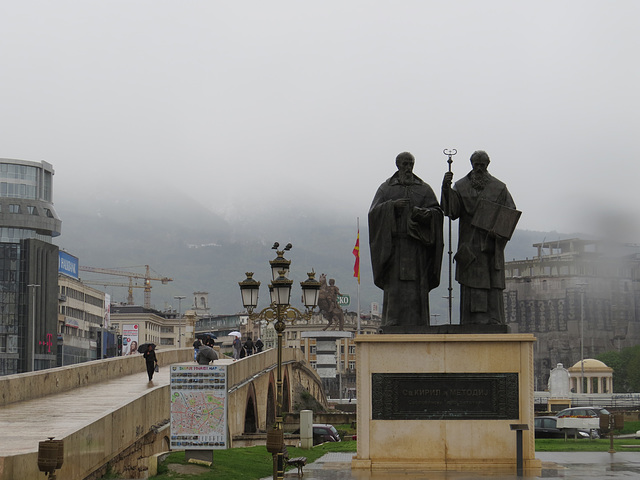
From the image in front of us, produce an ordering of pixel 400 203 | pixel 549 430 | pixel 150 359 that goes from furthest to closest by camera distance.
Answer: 1. pixel 549 430
2. pixel 150 359
3. pixel 400 203

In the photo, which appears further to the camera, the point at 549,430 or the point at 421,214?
the point at 549,430

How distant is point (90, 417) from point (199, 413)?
231 cm

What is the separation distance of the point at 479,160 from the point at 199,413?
22.7 ft

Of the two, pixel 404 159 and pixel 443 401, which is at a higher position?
pixel 404 159

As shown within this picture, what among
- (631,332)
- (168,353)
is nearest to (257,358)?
(168,353)

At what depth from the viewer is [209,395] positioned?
19.9 metres

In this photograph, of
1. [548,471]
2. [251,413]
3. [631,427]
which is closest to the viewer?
[548,471]

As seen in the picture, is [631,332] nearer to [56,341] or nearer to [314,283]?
[56,341]

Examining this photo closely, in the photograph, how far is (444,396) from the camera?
1794 centimetres

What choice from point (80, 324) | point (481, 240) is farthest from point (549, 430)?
point (80, 324)

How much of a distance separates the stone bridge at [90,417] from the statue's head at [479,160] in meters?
7.79

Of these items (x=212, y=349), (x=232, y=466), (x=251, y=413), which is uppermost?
(x=212, y=349)

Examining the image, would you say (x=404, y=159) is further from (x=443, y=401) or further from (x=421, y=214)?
(x=443, y=401)

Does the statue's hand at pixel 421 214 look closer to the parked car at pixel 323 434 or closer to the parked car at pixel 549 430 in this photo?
the parked car at pixel 549 430
